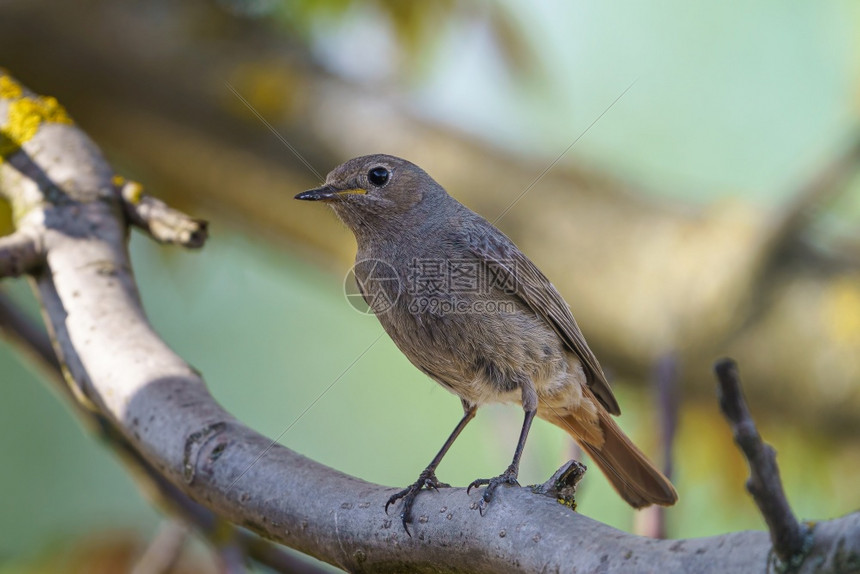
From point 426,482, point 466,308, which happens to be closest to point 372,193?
point 466,308

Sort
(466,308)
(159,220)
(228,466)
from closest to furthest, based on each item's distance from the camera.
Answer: (228,466) → (159,220) → (466,308)

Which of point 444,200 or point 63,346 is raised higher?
point 444,200

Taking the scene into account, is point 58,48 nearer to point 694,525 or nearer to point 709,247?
point 709,247

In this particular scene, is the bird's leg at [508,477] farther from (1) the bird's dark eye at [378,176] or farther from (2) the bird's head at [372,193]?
(1) the bird's dark eye at [378,176]

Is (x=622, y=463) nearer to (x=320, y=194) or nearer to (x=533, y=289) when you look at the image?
(x=533, y=289)

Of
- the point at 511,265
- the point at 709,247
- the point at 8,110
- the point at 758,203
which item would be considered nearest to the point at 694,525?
the point at 709,247

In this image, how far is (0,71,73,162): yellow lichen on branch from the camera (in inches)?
147

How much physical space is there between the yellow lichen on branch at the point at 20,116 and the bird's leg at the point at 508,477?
2375 millimetres

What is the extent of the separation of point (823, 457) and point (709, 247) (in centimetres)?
151

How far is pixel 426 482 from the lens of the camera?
3219mm

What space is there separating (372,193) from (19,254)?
1.44 m

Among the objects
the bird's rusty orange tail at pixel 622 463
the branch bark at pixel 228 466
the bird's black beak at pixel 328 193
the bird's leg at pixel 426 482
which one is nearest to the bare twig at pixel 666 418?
the bird's rusty orange tail at pixel 622 463

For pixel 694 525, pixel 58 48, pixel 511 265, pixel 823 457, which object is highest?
pixel 511 265

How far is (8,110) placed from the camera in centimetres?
381
